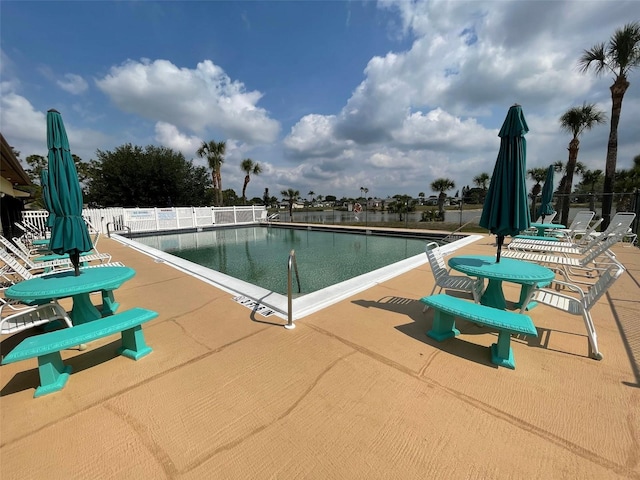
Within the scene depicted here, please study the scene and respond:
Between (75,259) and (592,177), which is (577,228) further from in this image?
(592,177)

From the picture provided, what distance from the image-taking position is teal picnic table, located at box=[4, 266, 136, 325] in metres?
2.64

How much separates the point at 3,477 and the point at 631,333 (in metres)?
5.61

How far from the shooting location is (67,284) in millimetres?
2855

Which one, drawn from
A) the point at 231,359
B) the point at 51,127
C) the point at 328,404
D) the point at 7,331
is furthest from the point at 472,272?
the point at 51,127

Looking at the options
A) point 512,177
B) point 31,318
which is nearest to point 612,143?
point 512,177

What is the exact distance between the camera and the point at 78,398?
2105 mm

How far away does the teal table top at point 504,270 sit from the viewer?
2.87 metres

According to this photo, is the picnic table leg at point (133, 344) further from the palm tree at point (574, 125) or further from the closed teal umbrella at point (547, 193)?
the palm tree at point (574, 125)

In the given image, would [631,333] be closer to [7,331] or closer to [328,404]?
[328,404]

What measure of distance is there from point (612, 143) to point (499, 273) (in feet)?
47.1

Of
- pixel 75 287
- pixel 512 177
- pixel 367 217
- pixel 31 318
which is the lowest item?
pixel 31 318

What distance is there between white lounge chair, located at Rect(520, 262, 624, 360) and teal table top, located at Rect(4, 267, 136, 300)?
184 inches

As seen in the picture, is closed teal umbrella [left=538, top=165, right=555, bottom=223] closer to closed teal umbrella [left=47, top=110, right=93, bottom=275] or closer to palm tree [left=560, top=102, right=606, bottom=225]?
palm tree [left=560, top=102, right=606, bottom=225]

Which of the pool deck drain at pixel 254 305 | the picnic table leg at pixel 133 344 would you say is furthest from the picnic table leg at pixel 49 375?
the pool deck drain at pixel 254 305
